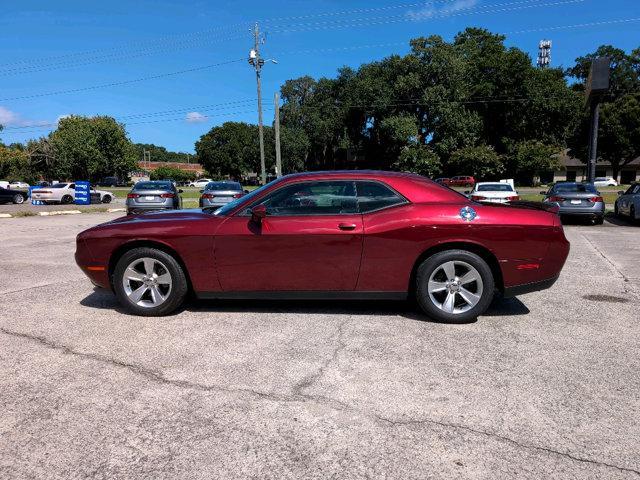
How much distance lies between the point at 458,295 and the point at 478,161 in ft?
164

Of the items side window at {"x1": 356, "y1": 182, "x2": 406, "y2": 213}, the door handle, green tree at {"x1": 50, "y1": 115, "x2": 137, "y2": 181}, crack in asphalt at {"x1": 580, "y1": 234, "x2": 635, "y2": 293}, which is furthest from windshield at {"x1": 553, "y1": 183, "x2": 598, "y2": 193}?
green tree at {"x1": 50, "y1": 115, "x2": 137, "y2": 181}

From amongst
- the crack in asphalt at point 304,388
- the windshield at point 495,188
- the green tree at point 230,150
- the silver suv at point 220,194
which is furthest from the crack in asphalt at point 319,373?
the green tree at point 230,150

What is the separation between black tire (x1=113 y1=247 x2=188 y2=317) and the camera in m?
4.98

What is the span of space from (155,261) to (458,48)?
59085 millimetres

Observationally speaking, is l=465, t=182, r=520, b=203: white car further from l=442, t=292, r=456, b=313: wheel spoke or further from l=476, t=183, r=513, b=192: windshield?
l=442, t=292, r=456, b=313: wheel spoke

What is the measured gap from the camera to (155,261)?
5035 millimetres

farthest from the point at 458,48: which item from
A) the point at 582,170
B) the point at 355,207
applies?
the point at 355,207

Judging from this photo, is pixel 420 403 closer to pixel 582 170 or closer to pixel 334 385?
pixel 334 385

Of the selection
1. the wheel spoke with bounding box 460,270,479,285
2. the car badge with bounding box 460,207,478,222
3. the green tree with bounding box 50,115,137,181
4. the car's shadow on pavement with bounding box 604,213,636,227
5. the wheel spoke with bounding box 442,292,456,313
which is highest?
the green tree with bounding box 50,115,137,181

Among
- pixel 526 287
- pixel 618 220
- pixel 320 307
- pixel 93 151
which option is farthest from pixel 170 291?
pixel 93 151

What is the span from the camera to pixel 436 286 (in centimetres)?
480

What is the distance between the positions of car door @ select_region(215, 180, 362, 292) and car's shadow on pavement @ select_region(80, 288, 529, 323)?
52 cm

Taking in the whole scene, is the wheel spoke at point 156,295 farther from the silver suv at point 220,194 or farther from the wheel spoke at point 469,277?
the silver suv at point 220,194

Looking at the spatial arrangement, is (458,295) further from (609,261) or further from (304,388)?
(609,261)
